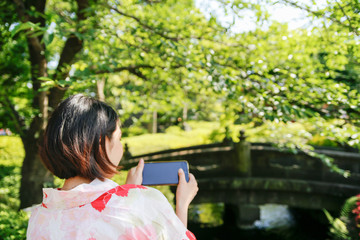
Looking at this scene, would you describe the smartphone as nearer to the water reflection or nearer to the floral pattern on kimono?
the floral pattern on kimono

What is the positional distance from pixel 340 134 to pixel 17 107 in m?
5.54

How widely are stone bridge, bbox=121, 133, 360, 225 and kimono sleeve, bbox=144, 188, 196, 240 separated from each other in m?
6.37

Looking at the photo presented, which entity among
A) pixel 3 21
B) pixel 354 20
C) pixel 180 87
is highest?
pixel 3 21

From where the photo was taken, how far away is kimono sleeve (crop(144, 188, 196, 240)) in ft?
3.80

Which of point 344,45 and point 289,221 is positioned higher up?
point 344,45

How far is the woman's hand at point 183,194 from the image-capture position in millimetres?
1391

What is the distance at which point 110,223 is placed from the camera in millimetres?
1138

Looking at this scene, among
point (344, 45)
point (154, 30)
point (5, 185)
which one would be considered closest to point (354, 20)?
point (344, 45)

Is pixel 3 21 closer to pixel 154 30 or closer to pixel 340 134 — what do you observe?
pixel 154 30

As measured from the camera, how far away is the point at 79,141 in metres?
1.23

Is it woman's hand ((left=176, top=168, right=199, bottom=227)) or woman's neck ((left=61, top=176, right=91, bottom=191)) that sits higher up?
woman's neck ((left=61, top=176, right=91, bottom=191))

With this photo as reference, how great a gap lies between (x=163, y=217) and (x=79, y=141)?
1.50 ft

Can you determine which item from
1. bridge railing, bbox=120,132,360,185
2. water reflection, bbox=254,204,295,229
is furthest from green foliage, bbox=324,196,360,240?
water reflection, bbox=254,204,295,229

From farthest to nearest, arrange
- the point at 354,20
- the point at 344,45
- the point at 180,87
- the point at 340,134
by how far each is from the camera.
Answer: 1. the point at 180,87
2. the point at 340,134
3. the point at 344,45
4. the point at 354,20
